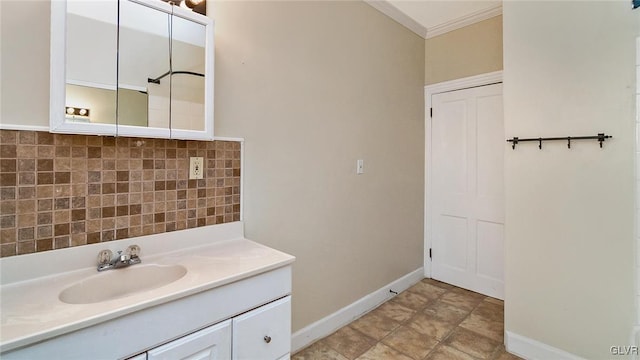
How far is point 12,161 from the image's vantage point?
1050 millimetres

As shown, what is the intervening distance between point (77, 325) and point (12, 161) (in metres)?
0.67

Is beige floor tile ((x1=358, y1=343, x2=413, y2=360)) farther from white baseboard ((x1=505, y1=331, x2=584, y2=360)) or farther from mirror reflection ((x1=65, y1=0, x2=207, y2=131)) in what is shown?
mirror reflection ((x1=65, y1=0, x2=207, y2=131))

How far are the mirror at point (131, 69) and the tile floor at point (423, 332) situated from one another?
1.60 metres

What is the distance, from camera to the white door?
2.65 meters

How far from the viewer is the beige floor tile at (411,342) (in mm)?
1934

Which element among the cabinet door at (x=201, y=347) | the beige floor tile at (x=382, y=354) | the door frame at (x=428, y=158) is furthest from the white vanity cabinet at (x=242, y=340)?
the door frame at (x=428, y=158)

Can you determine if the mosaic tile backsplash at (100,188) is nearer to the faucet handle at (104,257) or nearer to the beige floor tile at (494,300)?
the faucet handle at (104,257)

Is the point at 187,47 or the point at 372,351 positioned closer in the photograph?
the point at 187,47

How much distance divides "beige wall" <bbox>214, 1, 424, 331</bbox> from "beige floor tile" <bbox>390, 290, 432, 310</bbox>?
186mm

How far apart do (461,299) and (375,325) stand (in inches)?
36.8

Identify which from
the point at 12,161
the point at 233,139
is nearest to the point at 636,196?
the point at 233,139

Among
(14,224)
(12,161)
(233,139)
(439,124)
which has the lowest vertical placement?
(14,224)

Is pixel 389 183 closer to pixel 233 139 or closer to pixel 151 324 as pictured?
pixel 233 139

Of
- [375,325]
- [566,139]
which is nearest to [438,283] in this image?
[375,325]
